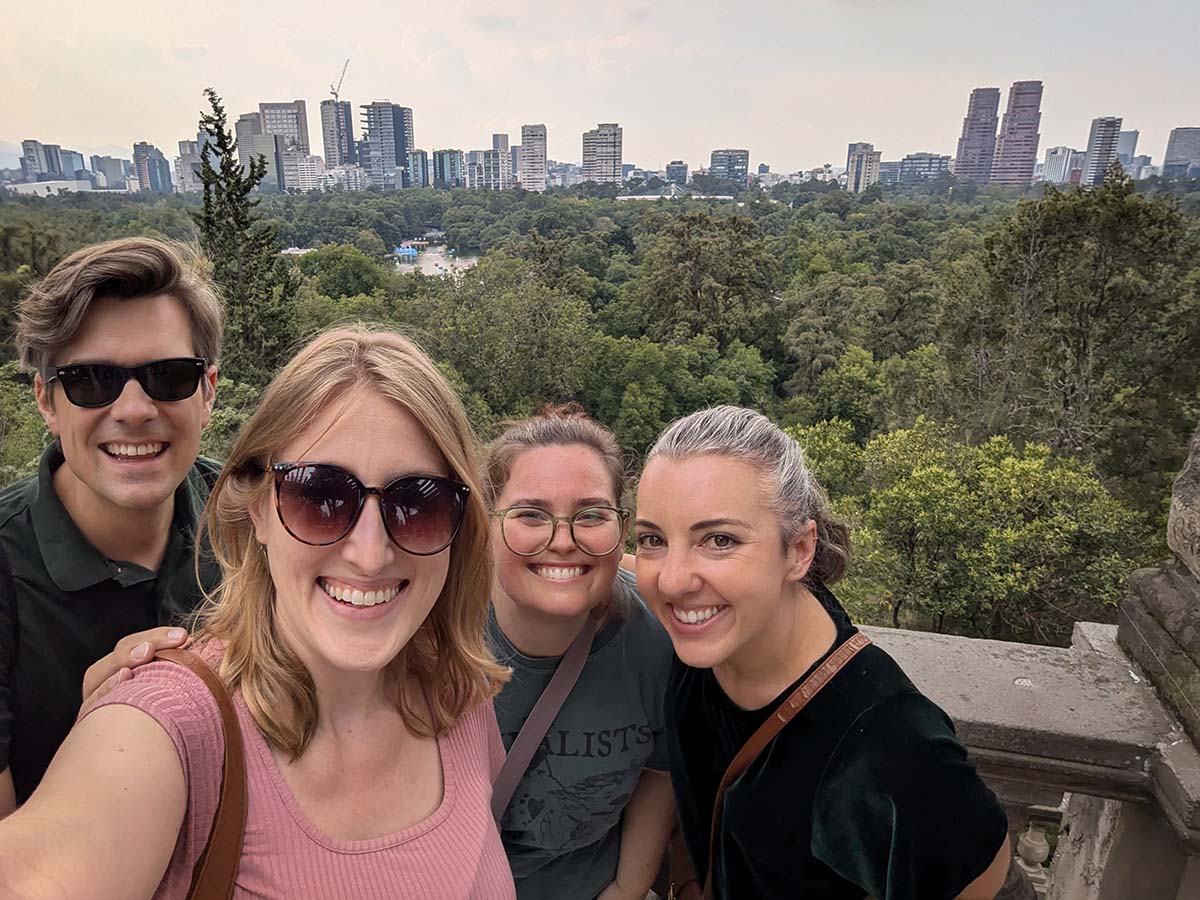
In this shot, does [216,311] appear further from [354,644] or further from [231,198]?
[231,198]

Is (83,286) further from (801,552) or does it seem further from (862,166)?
(862,166)

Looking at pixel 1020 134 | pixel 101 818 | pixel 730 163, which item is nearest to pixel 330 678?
pixel 101 818

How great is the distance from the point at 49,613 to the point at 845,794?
5.70 ft

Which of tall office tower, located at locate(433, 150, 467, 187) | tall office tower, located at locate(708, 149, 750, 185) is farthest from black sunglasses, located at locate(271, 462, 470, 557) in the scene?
tall office tower, located at locate(708, 149, 750, 185)

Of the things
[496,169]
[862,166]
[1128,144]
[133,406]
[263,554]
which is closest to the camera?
[263,554]

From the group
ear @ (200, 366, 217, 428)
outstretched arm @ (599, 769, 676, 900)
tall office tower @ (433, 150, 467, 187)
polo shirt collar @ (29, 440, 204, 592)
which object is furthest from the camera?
tall office tower @ (433, 150, 467, 187)

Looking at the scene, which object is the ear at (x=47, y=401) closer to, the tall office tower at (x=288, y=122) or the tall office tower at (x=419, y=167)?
the tall office tower at (x=288, y=122)

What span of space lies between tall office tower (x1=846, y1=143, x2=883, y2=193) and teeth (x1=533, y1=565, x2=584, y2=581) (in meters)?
161

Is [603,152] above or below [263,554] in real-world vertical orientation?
above

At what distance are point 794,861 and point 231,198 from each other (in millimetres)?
23970

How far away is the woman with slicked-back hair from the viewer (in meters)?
1.47

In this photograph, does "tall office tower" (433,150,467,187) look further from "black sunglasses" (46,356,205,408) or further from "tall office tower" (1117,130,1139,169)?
"black sunglasses" (46,356,205,408)

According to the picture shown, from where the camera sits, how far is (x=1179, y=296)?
17.1 meters

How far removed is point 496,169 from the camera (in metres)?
162
